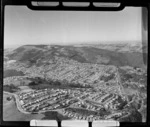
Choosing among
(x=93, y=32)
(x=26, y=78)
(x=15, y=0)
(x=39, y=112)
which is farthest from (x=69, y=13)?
(x=39, y=112)

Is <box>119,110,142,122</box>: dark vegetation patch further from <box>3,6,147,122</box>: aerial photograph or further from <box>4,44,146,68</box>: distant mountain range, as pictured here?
<box>4,44,146,68</box>: distant mountain range

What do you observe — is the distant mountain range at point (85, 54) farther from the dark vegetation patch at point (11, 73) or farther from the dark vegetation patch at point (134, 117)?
the dark vegetation patch at point (134, 117)

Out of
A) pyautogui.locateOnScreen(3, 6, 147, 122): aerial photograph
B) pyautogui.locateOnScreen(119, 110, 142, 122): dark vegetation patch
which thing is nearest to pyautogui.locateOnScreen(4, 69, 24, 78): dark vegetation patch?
pyautogui.locateOnScreen(3, 6, 147, 122): aerial photograph

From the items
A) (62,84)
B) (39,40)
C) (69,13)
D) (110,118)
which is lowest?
(110,118)

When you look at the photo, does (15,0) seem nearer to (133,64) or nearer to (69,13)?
(69,13)

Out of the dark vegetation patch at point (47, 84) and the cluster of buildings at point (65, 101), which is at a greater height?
the dark vegetation patch at point (47, 84)

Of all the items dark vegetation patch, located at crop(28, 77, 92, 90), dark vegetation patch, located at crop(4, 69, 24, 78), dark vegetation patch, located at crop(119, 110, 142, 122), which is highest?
dark vegetation patch, located at crop(4, 69, 24, 78)

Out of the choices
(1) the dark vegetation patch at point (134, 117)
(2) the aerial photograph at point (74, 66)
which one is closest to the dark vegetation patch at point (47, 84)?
(2) the aerial photograph at point (74, 66)
